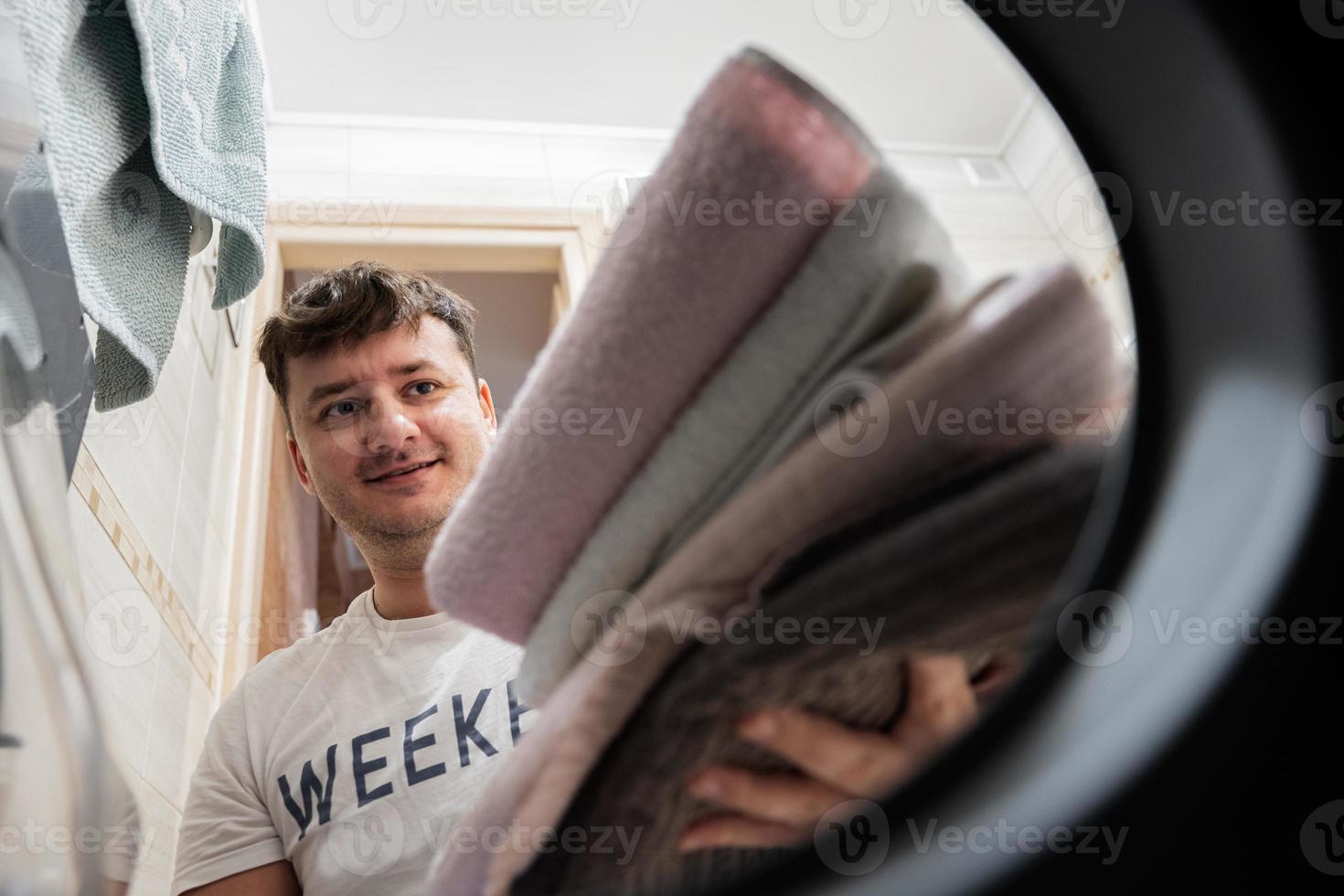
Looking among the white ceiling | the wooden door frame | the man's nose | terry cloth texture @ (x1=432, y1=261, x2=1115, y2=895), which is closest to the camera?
terry cloth texture @ (x1=432, y1=261, x2=1115, y2=895)

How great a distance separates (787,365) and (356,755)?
21.7 inches

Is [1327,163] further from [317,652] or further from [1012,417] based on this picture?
[317,652]

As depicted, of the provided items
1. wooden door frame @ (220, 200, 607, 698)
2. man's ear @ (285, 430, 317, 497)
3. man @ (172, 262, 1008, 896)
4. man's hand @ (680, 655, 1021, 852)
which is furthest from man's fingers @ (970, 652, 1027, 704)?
wooden door frame @ (220, 200, 607, 698)

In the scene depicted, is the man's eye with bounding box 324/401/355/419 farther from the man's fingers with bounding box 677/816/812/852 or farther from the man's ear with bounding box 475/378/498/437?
the man's fingers with bounding box 677/816/812/852

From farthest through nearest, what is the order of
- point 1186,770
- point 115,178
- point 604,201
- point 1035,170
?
1. point 1035,170
2. point 604,201
3. point 115,178
4. point 1186,770

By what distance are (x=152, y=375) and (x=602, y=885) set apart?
1.23 feet

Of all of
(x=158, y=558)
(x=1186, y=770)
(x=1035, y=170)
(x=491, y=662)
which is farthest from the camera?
(x=1035, y=170)

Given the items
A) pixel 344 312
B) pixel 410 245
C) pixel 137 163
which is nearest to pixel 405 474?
pixel 344 312

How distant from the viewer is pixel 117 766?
0.95ft

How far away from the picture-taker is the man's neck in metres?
0.83

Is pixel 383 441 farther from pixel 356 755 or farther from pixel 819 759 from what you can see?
pixel 819 759

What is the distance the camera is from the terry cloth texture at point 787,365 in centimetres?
23

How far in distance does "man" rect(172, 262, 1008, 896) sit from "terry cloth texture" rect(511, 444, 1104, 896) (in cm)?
30

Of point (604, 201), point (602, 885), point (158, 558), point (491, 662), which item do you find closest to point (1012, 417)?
point (602, 885)
